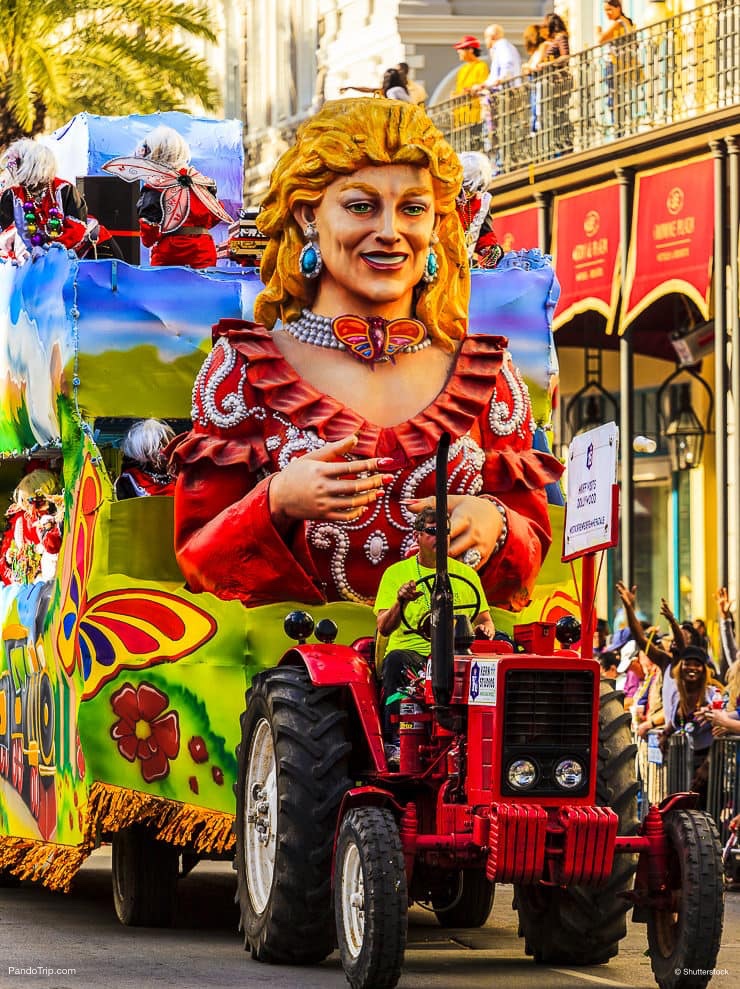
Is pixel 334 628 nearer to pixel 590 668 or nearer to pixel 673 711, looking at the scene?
pixel 590 668

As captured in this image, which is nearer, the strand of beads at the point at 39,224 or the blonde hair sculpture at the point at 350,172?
the blonde hair sculpture at the point at 350,172

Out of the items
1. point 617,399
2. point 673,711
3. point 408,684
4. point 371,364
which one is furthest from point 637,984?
point 617,399

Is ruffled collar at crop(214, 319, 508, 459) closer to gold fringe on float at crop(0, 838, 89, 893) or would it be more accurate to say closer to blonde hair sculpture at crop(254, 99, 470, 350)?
blonde hair sculpture at crop(254, 99, 470, 350)

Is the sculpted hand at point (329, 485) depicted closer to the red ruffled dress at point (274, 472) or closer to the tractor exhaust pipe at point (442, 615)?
the red ruffled dress at point (274, 472)

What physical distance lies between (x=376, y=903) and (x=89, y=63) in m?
21.7

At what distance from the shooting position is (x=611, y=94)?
24781mm

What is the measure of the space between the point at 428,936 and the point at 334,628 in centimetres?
202

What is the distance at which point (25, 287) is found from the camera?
499 inches

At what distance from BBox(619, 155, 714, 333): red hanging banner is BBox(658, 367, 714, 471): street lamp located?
2.56 metres

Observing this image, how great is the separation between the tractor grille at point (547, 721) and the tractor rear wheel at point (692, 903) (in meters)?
0.42

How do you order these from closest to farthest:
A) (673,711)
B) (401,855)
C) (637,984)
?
(401,855)
(637,984)
(673,711)

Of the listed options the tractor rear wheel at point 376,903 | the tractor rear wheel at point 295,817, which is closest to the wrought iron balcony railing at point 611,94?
the tractor rear wheel at point 295,817

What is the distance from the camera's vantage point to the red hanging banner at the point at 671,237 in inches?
909

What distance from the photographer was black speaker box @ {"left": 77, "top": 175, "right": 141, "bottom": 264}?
1340 cm
